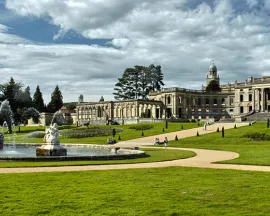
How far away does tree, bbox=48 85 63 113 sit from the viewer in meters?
154

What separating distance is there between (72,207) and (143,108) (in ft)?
355

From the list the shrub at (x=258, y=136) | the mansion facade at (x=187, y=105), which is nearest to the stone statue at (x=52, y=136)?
the shrub at (x=258, y=136)

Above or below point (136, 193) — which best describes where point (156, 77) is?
above

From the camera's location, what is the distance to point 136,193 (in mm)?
14477

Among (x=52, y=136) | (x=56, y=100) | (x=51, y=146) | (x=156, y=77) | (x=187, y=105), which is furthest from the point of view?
(x=56, y=100)

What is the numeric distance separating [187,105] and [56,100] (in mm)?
56681

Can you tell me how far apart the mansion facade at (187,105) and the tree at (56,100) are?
78.2 feet

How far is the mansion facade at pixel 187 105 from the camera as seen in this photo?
112500 millimetres

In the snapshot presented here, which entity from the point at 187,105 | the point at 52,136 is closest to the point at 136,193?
the point at 52,136

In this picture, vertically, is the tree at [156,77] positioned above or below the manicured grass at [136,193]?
above

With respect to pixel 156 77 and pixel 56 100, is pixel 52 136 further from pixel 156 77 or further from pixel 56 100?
pixel 56 100

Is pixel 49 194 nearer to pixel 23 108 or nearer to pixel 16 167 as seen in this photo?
pixel 16 167

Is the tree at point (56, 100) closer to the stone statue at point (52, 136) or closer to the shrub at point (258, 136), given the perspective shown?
the shrub at point (258, 136)

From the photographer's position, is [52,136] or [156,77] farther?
[156,77]
